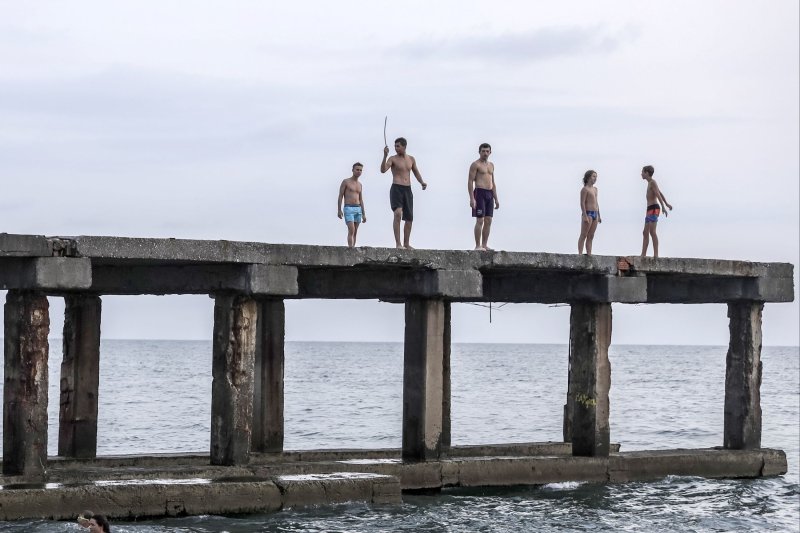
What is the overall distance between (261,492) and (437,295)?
3.75m

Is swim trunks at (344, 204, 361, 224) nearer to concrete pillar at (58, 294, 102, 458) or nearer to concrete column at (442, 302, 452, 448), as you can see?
concrete column at (442, 302, 452, 448)

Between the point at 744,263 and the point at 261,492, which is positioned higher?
the point at 744,263

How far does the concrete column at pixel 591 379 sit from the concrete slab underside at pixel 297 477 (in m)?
0.37

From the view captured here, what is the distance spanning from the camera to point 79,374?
20016 millimetres

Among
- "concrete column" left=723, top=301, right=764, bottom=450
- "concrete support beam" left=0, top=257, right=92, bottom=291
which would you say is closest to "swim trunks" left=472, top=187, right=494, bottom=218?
"concrete column" left=723, top=301, right=764, bottom=450

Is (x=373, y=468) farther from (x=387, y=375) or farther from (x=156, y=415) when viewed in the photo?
(x=387, y=375)

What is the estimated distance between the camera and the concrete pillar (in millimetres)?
19984

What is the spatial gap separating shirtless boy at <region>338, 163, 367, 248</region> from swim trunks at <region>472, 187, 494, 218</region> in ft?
5.29

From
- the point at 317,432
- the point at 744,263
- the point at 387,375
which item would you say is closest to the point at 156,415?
the point at 317,432

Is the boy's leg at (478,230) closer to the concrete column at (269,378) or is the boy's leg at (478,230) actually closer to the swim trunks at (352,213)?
the swim trunks at (352,213)

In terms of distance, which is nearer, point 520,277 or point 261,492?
point 261,492

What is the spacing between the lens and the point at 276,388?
21.0 metres

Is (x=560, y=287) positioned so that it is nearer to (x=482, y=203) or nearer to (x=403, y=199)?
(x=482, y=203)

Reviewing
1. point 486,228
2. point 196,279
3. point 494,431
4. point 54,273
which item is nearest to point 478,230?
point 486,228
